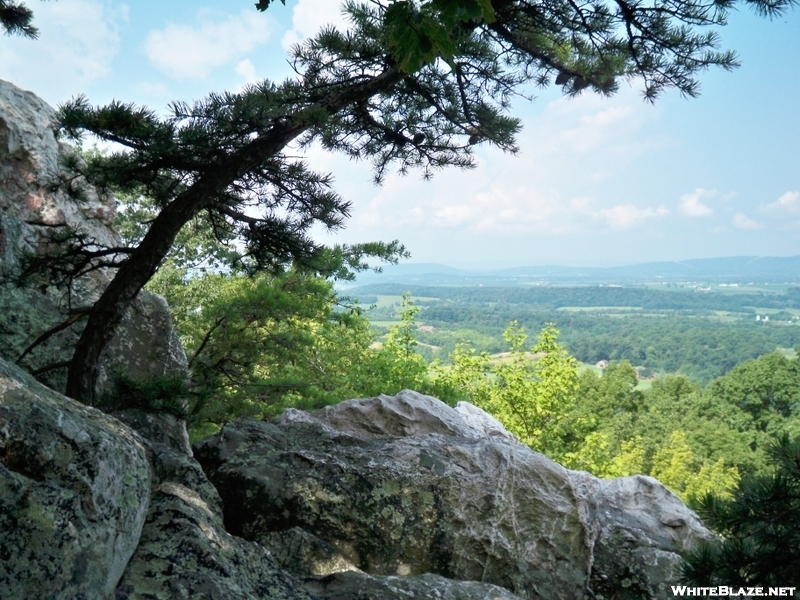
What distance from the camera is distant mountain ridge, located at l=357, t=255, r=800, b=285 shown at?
134125 mm

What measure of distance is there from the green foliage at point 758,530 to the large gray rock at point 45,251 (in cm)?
381

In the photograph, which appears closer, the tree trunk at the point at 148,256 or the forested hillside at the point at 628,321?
the tree trunk at the point at 148,256

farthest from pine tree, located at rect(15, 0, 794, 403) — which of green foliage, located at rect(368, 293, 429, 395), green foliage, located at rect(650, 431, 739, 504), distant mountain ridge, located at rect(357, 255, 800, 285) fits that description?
distant mountain ridge, located at rect(357, 255, 800, 285)

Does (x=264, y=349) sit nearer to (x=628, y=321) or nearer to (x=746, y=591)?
(x=746, y=591)

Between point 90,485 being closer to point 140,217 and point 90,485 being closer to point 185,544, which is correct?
point 185,544

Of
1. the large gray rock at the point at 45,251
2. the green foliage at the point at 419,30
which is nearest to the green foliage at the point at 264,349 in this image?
the large gray rock at the point at 45,251

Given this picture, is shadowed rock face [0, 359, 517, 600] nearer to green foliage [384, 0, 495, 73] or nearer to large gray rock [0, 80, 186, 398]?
green foliage [384, 0, 495, 73]

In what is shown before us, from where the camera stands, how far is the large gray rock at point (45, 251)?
464cm

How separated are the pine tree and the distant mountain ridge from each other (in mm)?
111535

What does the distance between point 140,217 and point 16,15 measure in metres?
7.47

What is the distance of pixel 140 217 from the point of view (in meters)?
12.4

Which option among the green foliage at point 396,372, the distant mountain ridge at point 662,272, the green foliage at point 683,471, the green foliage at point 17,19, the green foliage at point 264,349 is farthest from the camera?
the distant mountain ridge at point 662,272

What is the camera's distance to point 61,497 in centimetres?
197

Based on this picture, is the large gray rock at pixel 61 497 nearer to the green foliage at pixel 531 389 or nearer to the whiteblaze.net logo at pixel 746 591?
the whiteblaze.net logo at pixel 746 591
